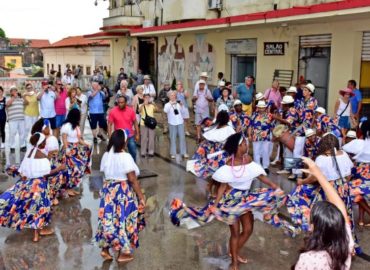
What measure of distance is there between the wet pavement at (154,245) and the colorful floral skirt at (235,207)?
2.25 ft

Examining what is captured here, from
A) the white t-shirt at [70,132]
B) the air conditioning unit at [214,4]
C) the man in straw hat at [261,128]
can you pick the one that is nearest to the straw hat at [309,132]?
the man in straw hat at [261,128]

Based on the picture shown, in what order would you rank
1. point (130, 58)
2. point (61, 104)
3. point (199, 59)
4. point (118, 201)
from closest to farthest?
point (118, 201) → point (61, 104) → point (199, 59) → point (130, 58)

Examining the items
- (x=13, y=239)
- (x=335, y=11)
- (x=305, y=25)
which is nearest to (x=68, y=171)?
(x=13, y=239)

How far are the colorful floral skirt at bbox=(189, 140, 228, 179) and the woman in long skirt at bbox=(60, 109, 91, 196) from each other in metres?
1.90

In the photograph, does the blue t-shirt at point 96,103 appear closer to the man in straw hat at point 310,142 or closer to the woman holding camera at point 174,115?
the woman holding camera at point 174,115

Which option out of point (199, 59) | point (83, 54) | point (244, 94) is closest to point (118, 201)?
point (244, 94)

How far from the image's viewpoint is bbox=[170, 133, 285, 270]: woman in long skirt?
5.04 metres

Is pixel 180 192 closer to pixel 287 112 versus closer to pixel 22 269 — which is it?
pixel 287 112

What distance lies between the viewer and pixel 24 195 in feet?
19.8

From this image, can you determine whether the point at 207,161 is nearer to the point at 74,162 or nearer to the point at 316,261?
the point at 74,162

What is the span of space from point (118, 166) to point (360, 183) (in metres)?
3.18

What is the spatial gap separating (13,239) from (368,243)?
180 inches

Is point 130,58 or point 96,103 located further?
point 130,58

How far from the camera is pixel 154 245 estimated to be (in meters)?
6.04
